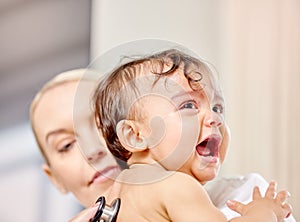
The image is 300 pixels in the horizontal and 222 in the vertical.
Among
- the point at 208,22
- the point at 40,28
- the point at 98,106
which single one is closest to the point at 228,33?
the point at 208,22

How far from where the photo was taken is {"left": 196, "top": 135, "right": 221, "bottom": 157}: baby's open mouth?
645mm

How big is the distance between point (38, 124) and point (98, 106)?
0.51 m

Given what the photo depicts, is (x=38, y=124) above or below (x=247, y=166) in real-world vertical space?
above

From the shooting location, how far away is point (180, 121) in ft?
2.04

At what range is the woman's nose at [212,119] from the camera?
0.64 metres

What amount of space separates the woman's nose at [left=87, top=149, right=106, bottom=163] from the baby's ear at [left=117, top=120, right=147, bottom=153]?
27 mm

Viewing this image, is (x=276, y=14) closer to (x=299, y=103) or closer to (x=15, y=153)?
(x=299, y=103)

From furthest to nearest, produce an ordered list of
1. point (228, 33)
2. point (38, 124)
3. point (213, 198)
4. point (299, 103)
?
1. point (228, 33)
2. point (299, 103)
3. point (38, 124)
4. point (213, 198)

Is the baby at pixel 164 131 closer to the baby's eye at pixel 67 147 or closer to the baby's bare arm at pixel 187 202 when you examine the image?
the baby's bare arm at pixel 187 202

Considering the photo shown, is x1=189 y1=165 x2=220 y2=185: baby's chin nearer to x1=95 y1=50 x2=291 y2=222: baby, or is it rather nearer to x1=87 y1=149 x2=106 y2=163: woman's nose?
x1=95 y1=50 x2=291 y2=222: baby

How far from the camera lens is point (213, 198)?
1.00 m

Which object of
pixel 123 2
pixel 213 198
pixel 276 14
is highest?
pixel 123 2

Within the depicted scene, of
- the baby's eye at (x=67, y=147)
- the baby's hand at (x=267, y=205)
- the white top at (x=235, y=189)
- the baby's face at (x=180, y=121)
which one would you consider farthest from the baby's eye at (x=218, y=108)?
the baby's eye at (x=67, y=147)

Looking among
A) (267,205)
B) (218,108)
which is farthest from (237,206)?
(218,108)
